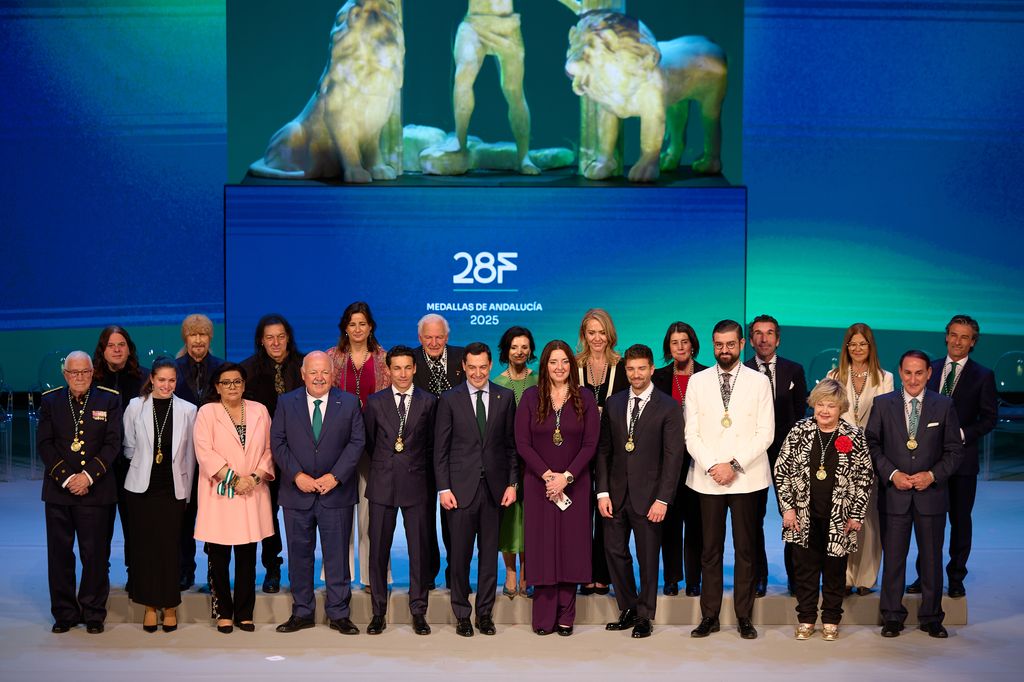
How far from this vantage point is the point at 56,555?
5824 millimetres

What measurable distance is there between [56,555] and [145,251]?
4.57 meters

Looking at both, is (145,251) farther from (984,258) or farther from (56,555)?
(984,258)

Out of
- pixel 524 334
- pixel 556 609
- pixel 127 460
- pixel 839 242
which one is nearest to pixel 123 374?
pixel 127 460

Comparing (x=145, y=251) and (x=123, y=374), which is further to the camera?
(x=145, y=251)

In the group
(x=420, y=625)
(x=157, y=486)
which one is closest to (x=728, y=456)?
(x=420, y=625)

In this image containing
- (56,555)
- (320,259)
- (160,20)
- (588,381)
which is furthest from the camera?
(160,20)

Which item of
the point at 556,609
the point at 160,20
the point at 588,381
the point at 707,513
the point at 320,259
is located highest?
the point at 160,20

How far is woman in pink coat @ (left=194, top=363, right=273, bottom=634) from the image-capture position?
5734 mm

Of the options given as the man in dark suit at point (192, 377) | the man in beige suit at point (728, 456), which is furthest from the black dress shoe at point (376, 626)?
the man in beige suit at point (728, 456)

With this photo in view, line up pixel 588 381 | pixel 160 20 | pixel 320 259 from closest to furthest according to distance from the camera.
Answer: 1. pixel 588 381
2. pixel 320 259
3. pixel 160 20

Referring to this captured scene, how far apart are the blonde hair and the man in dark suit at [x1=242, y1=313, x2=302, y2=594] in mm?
1414

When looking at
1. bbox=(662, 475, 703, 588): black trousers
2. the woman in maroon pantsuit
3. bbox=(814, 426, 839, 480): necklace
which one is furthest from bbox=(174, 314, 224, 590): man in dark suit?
bbox=(814, 426, 839, 480): necklace

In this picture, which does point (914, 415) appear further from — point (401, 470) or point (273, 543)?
point (273, 543)

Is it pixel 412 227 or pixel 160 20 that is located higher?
pixel 160 20
